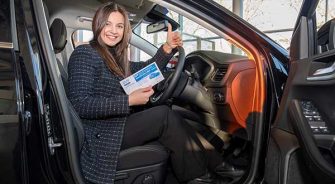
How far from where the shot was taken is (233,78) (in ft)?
7.04

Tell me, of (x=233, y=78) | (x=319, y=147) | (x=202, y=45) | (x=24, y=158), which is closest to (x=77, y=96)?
(x=24, y=158)

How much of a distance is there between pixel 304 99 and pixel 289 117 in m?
0.10

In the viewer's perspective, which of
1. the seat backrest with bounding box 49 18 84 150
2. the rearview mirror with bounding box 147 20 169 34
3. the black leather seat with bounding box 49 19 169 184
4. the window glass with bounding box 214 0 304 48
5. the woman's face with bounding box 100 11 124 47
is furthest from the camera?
the window glass with bounding box 214 0 304 48

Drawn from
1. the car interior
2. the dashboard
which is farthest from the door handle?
the dashboard

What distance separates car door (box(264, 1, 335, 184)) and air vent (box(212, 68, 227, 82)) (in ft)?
2.20

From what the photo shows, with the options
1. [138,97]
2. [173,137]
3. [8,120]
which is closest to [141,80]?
[138,97]

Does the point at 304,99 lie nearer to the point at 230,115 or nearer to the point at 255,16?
the point at 230,115

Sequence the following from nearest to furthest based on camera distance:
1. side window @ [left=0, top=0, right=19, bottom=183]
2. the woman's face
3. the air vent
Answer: side window @ [left=0, top=0, right=19, bottom=183], the woman's face, the air vent

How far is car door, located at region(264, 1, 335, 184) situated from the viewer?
4.33 feet

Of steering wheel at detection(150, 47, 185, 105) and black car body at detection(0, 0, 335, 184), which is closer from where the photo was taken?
black car body at detection(0, 0, 335, 184)

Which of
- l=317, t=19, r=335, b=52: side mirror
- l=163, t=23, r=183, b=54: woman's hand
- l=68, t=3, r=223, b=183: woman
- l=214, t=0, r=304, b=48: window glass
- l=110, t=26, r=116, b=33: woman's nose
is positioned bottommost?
l=68, t=3, r=223, b=183: woman

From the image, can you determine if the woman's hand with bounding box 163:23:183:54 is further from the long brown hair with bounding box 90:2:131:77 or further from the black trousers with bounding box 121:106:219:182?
the black trousers with bounding box 121:106:219:182

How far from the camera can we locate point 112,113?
5.82 feet

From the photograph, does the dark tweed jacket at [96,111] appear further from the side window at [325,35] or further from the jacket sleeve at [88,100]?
the side window at [325,35]
